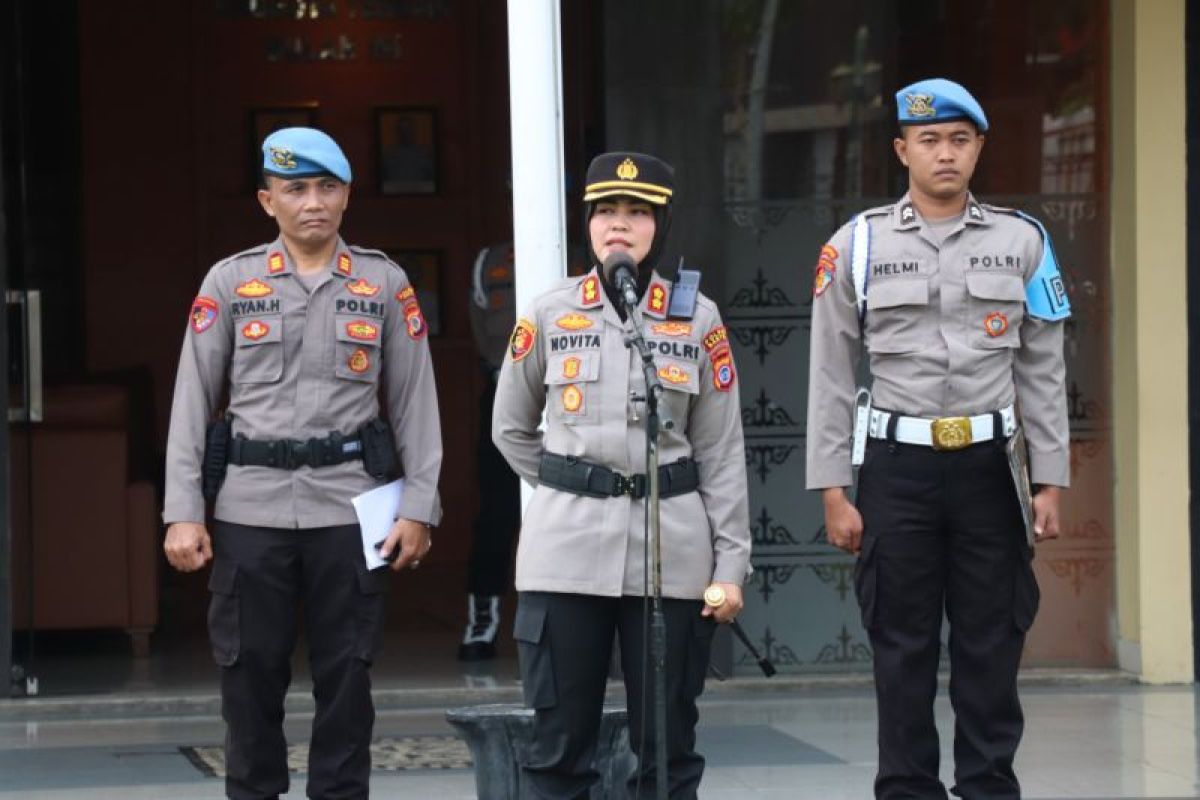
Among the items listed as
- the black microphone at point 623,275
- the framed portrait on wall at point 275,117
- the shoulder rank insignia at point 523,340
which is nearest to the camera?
the black microphone at point 623,275

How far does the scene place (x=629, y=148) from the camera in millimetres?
9141

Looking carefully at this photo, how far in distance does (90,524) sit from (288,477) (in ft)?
13.2

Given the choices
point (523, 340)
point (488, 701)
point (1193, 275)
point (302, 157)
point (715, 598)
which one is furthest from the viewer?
point (1193, 275)

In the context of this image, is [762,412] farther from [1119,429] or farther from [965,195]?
[965,195]

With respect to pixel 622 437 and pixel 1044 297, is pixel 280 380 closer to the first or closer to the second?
pixel 622 437

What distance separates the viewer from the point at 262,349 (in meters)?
6.19

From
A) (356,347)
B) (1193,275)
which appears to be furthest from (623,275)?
(1193,275)

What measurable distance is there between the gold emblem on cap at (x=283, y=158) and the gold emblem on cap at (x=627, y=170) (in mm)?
1046

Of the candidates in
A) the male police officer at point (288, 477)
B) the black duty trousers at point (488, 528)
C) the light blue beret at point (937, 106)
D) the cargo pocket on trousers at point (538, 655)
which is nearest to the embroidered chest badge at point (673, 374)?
the cargo pocket on trousers at point (538, 655)

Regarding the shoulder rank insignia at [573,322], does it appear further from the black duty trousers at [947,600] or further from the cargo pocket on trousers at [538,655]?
the black duty trousers at [947,600]

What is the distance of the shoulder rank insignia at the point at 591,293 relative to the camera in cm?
571

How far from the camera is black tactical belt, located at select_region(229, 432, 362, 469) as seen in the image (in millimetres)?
6168

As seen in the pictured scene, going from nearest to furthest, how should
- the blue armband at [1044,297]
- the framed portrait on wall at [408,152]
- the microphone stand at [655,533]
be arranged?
the microphone stand at [655,533] < the blue armband at [1044,297] < the framed portrait on wall at [408,152]

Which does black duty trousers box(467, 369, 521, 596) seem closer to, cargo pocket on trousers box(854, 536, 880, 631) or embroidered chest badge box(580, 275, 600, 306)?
cargo pocket on trousers box(854, 536, 880, 631)
